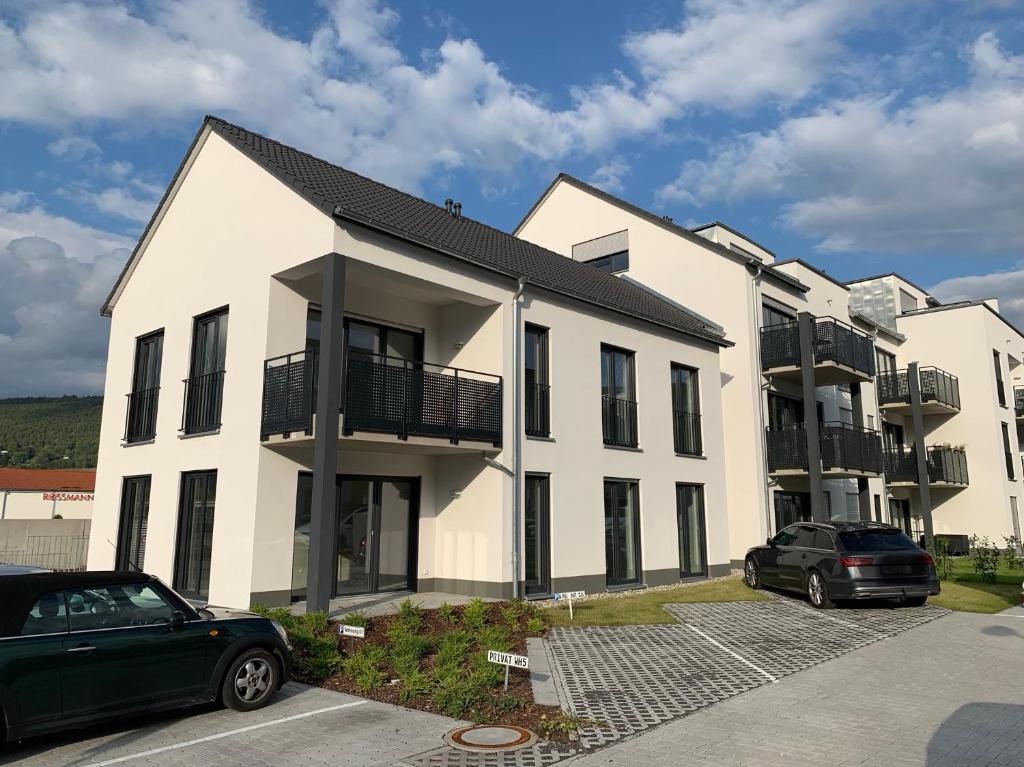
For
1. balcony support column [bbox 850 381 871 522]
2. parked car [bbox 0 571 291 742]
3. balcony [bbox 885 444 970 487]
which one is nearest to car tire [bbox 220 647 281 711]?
parked car [bbox 0 571 291 742]

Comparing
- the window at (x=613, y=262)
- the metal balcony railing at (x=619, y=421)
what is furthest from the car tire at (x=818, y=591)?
the window at (x=613, y=262)

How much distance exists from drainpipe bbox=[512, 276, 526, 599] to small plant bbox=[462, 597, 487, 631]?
91.7 inches

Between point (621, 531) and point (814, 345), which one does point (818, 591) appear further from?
point (814, 345)

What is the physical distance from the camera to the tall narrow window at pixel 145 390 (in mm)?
15211

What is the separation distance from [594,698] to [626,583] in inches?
361

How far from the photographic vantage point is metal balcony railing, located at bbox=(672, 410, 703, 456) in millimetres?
18078

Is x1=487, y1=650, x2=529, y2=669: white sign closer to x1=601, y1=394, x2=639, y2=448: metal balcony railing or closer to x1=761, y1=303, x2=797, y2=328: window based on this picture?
x1=601, y1=394, x2=639, y2=448: metal balcony railing

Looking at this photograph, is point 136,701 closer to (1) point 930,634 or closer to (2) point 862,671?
(2) point 862,671

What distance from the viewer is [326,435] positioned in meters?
10.8

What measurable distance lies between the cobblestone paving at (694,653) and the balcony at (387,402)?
397cm

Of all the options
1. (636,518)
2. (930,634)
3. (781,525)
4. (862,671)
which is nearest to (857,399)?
(781,525)

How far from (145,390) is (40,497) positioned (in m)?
49.2

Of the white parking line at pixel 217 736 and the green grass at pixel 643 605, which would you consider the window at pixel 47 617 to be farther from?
the green grass at pixel 643 605

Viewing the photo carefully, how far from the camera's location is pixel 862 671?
817 centimetres
